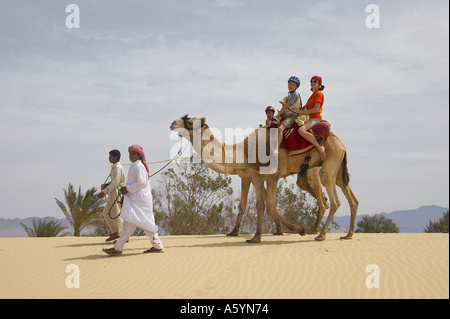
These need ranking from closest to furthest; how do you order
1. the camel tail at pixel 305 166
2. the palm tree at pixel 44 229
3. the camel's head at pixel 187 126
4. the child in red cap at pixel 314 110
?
the child in red cap at pixel 314 110 < the camel tail at pixel 305 166 < the camel's head at pixel 187 126 < the palm tree at pixel 44 229

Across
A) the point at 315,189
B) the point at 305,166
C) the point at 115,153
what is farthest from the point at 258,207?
the point at 115,153

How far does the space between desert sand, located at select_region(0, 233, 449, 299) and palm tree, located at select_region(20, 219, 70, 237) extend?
355 inches

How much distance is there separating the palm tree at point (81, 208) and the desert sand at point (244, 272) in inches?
392

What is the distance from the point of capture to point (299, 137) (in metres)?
10.9

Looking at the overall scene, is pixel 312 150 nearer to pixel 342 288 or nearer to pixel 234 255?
pixel 234 255

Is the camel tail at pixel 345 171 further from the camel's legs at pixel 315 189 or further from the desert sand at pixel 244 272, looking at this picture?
the desert sand at pixel 244 272

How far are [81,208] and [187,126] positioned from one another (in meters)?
10.7

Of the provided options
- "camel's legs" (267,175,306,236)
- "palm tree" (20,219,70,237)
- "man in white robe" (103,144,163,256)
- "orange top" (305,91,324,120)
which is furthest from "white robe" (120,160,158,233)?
"palm tree" (20,219,70,237)

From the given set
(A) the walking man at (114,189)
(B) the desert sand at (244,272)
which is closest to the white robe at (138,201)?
(B) the desert sand at (244,272)

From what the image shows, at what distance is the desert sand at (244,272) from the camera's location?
6211 mm

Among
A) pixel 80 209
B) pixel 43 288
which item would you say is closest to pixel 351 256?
pixel 43 288

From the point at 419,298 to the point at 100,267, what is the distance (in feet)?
17.0

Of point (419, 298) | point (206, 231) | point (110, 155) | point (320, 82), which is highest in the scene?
point (320, 82)

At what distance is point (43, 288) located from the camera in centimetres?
716
